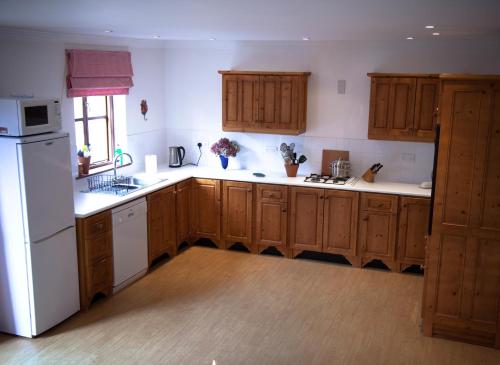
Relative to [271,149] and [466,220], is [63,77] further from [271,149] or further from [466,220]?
[466,220]

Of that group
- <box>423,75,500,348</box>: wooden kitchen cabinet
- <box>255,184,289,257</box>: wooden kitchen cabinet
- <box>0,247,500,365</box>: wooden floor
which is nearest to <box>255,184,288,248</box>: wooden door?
<box>255,184,289,257</box>: wooden kitchen cabinet

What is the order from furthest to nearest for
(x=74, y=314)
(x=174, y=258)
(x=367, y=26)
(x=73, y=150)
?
(x=174, y=258), (x=73, y=150), (x=74, y=314), (x=367, y=26)

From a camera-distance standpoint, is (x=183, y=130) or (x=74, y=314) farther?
(x=183, y=130)

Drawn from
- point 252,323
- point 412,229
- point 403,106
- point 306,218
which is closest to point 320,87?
point 403,106

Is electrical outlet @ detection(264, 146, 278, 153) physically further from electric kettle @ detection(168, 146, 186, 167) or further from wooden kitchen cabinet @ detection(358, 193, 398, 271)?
wooden kitchen cabinet @ detection(358, 193, 398, 271)

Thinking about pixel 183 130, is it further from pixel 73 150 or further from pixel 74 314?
pixel 74 314

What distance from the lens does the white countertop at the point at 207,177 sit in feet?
16.1

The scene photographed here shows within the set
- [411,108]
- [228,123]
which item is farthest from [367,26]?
[228,123]

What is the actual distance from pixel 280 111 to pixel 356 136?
0.91 meters

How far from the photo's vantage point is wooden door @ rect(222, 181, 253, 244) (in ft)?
20.2

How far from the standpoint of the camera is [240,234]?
6281 mm

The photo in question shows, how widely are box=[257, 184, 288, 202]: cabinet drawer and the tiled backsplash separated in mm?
530

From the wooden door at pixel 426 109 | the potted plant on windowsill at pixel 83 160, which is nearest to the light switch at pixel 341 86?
the wooden door at pixel 426 109

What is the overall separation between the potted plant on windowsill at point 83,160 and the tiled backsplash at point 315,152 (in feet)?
5.47
